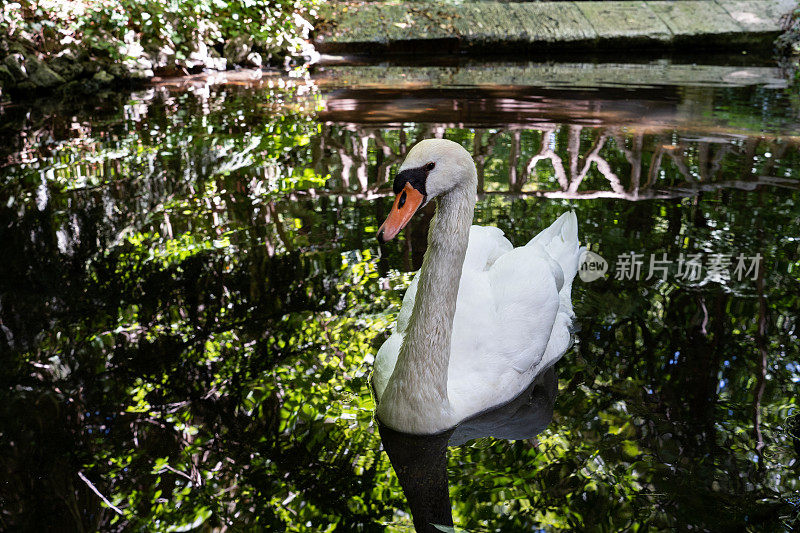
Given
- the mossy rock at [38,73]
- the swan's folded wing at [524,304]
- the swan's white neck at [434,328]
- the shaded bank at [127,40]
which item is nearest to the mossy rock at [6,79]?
the shaded bank at [127,40]

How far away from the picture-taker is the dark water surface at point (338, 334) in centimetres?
232

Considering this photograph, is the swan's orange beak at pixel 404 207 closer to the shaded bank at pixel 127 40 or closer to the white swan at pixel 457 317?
the white swan at pixel 457 317

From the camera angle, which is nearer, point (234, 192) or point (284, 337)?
point (284, 337)

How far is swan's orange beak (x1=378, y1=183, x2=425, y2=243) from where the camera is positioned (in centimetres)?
238

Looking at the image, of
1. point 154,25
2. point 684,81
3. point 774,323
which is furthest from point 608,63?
point 774,323

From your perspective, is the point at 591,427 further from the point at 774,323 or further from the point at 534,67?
the point at 534,67

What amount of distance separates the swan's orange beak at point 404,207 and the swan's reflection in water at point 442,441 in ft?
2.64

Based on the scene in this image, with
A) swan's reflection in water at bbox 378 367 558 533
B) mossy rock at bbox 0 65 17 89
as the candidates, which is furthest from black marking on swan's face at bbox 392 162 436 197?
mossy rock at bbox 0 65 17 89

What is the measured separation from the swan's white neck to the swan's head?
0.11 metres

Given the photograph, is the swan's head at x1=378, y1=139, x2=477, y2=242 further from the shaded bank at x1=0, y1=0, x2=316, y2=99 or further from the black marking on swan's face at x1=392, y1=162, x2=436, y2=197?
the shaded bank at x1=0, y1=0, x2=316, y2=99

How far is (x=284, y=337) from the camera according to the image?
3.31 meters

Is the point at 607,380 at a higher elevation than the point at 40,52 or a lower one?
lower

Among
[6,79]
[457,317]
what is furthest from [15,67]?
[457,317]

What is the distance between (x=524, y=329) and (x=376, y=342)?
0.76 m
